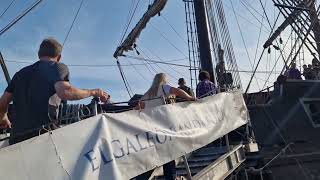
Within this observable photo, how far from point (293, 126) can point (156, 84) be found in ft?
23.9

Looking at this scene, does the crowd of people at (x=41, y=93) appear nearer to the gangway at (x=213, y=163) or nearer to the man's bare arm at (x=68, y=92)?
the man's bare arm at (x=68, y=92)

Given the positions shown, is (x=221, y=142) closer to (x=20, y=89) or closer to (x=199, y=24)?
(x=20, y=89)

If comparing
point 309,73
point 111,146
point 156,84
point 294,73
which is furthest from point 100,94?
point 309,73

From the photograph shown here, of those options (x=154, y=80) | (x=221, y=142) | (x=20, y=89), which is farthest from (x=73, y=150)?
(x=221, y=142)

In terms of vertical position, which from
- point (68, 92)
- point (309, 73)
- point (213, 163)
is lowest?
point (213, 163)

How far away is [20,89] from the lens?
3.77m

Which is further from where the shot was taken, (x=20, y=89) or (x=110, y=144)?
(x=110, y=144)

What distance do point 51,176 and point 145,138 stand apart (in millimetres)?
1527

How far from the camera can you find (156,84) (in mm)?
6207

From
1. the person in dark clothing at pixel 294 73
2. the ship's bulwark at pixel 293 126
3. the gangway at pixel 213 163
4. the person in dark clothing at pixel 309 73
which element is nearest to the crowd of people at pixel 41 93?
the gangway at pixel 213 163

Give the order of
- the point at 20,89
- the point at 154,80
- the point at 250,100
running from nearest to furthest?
the point at 20,89 → the point at 154,80 → the point at 250,100

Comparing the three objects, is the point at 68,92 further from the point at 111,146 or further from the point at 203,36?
the point at 203,36

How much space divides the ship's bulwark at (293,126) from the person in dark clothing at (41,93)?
8.37m

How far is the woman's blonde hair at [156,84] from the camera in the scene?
20.3 feet
